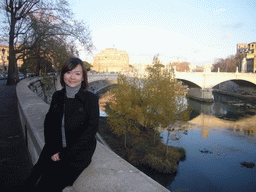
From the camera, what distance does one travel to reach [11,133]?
3721 mm

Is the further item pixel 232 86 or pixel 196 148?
pixel 232 86

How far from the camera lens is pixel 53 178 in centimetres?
146

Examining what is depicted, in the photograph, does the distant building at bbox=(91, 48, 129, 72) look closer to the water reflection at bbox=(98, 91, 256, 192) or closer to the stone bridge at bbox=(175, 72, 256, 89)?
the stone bridge at bbox=(175, 72, 256, 89)

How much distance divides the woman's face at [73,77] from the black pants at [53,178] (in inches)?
26.8

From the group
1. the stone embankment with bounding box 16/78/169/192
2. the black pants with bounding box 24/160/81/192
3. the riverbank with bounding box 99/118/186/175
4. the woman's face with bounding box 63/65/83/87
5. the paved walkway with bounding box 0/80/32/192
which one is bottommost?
the riverbank with bounding box 99/118/186/175

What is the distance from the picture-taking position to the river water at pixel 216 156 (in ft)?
30.0

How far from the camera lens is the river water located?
9.14 meters

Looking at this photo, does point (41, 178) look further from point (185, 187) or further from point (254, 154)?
point (254, 154)

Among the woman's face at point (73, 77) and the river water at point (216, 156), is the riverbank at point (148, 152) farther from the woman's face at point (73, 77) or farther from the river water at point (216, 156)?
the woman's face at point (73, 77)

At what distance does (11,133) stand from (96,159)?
264 cm

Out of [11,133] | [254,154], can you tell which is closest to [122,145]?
[254,154]

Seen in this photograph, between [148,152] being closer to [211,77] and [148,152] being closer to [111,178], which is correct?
[111,178]

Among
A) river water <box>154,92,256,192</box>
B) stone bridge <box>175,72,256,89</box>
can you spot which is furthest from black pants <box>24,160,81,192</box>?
stone bridge <box>175,72,256,89</box>

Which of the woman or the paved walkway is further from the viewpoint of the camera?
the paved walkway
